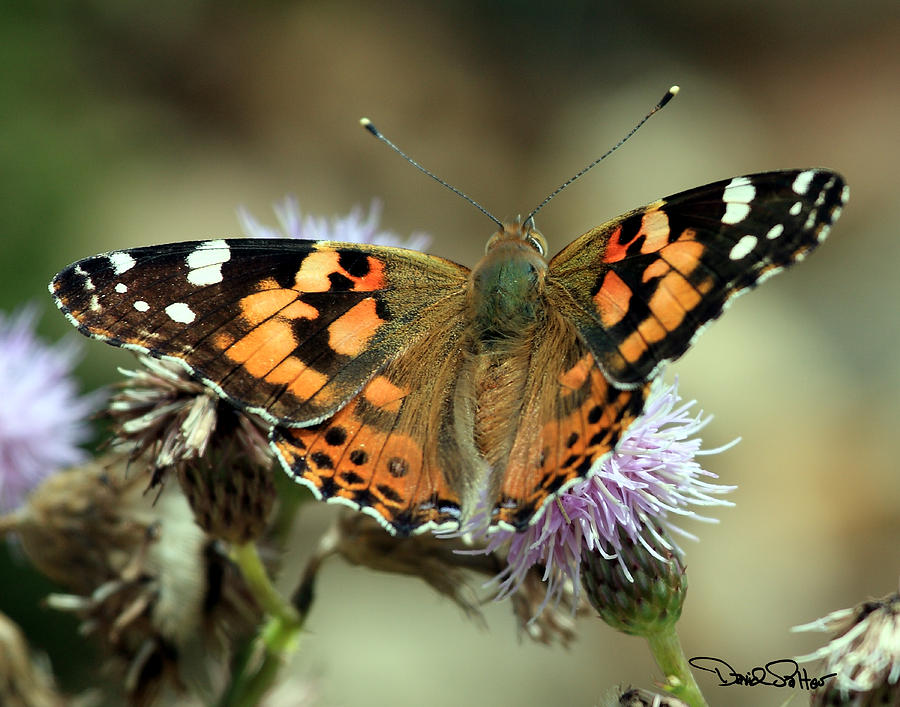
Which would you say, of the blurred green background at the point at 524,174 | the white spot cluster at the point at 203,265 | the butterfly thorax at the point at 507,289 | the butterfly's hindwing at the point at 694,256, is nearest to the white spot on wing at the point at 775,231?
the butterfly's hindwing at the point at 694,256

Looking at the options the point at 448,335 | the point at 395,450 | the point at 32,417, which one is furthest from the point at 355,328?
the point at 32,417

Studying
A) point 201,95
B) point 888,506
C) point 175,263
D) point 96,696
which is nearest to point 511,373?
point 175,263

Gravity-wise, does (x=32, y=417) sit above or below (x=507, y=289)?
below

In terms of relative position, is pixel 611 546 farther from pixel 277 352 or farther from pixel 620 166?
pixel 620 166

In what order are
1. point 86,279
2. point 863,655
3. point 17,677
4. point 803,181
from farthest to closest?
point 17,677 < point 86,279 < point 803,181 < point 863,655

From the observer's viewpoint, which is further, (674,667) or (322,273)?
(322,273)

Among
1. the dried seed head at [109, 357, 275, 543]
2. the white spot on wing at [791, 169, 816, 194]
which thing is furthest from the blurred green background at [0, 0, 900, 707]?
the white spot on wing at [791, 169, 816, 194]

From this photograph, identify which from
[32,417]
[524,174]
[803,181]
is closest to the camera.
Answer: [803,181]

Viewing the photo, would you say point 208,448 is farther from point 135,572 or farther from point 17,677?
point 17,677
